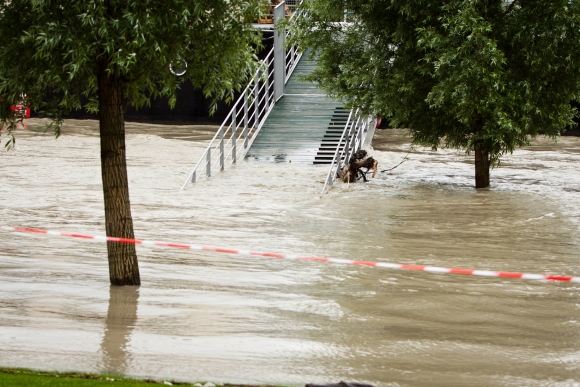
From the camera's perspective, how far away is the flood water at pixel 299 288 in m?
6.59

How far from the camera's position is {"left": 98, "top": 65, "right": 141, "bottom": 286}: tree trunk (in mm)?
8383

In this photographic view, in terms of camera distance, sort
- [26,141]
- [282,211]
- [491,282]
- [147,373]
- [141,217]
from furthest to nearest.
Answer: [26,141] < [282,211] < [141,217] < [491,282] < [147,373]

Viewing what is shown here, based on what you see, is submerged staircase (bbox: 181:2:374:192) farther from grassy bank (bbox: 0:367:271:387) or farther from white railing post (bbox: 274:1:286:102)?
grassy bank (bbox: 0:367:271:387)

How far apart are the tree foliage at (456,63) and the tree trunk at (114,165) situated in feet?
27.5

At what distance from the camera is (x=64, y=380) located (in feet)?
17.8

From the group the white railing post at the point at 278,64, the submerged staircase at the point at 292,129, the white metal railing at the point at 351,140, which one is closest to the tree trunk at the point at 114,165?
the white metal railing at the point at 351,140

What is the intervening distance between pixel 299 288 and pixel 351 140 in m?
11.6

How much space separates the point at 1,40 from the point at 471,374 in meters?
5.06

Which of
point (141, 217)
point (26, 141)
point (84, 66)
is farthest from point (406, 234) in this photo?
point (26, 141)

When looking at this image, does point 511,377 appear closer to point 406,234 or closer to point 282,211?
point 406,234

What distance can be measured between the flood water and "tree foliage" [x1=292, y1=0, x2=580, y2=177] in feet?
5.34

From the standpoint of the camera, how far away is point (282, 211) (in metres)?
15.1

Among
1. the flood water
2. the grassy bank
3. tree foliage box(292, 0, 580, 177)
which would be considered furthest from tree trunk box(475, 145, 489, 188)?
the grassy bank

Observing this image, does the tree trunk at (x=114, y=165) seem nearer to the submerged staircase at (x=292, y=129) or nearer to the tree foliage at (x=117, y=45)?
the tree foliage at (x=117, y=45)
